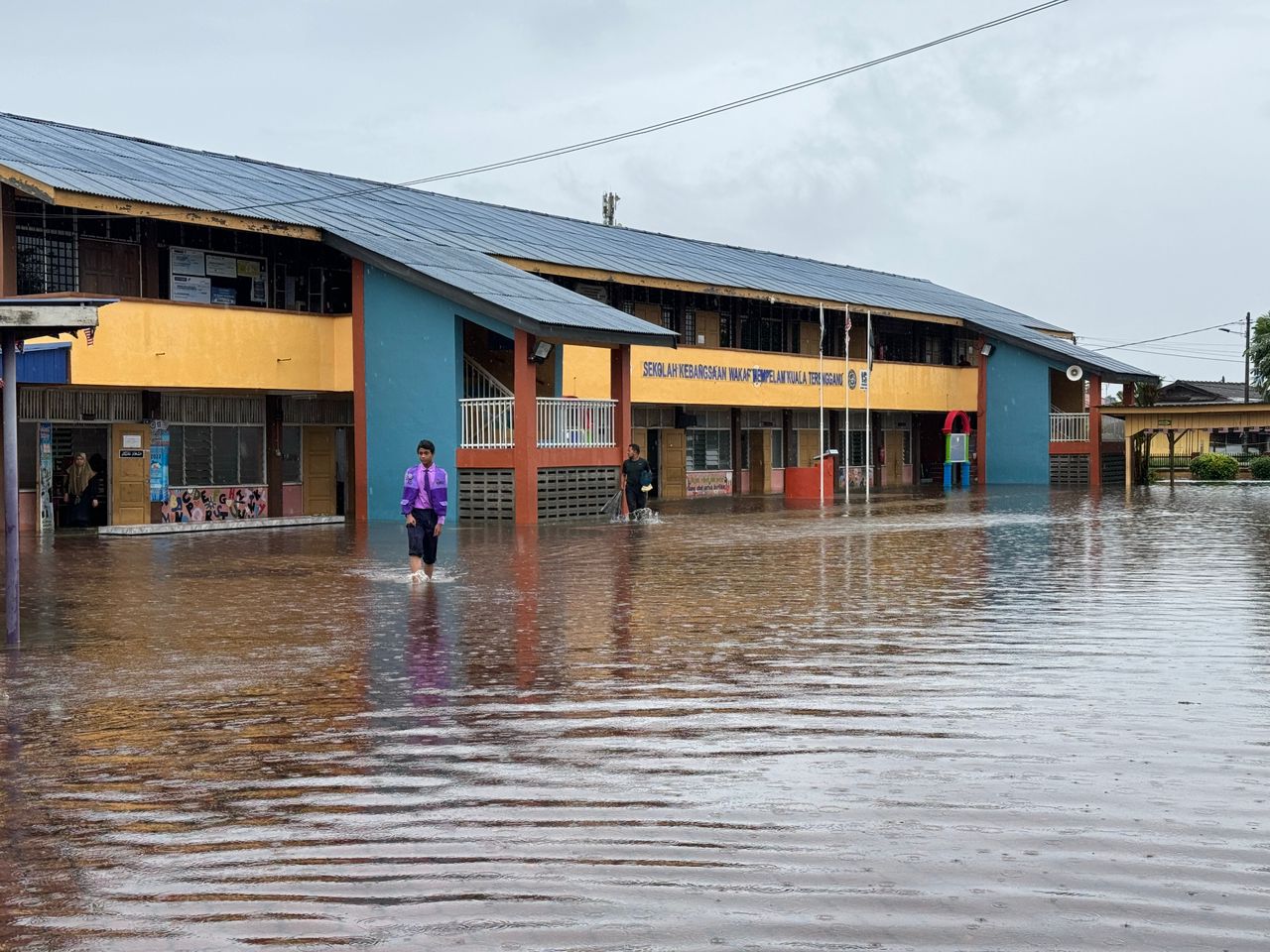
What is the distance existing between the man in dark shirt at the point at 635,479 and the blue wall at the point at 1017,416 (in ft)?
74.3

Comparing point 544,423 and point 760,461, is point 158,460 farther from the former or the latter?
point 760,461

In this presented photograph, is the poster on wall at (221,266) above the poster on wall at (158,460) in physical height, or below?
above

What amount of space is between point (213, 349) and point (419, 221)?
300 inches

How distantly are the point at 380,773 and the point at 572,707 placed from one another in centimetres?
176

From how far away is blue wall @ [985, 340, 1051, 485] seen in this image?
4734 centimetres

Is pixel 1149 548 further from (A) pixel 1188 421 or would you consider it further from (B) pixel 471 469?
(A) pixel 1188 421

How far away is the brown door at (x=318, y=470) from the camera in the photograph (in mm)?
31719

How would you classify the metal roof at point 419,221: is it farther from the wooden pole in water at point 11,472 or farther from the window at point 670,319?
the wooden pole in water at point 11,472

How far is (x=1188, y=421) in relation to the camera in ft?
147

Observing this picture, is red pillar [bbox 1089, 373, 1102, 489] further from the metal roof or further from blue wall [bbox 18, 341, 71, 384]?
blue wall [bbox 18, 341, 71, 384]

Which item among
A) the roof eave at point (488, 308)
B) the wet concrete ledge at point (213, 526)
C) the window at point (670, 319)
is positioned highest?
the window at point (670, 319)

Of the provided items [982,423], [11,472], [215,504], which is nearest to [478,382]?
[215,504]

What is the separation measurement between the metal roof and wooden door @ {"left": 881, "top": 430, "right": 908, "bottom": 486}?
5.25 metres

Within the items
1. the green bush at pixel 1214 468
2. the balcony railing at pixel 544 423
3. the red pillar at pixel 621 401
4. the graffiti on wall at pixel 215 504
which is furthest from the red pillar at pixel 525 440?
the green bush at pixel 1214 468
